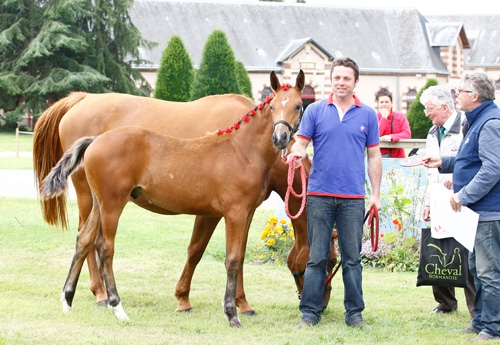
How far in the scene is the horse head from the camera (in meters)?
5.34

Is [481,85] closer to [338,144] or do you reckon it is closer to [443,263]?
[338,144]

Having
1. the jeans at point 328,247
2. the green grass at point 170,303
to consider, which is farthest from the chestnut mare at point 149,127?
the jeans at point 328,247

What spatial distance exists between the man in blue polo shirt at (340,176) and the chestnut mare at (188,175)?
0.33 meters

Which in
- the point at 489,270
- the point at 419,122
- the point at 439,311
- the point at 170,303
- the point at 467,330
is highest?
Answer: the point at 489,270

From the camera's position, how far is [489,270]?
205 inches

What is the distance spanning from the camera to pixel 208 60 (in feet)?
102

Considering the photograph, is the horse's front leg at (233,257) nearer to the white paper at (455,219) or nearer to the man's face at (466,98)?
the white paper at (455,219)

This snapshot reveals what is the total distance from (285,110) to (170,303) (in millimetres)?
2393

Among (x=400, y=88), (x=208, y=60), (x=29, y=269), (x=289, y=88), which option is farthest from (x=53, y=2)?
(x=289, y=88)

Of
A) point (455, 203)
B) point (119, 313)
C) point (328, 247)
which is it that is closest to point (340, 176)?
point (328, 247)

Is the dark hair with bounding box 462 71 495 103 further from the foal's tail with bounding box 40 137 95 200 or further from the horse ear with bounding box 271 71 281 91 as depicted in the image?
the foal's tail with bounding box 40 137 95 200

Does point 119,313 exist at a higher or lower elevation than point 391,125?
lower

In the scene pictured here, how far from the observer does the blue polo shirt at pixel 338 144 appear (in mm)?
5602

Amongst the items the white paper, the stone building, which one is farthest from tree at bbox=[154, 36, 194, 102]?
the white paper
